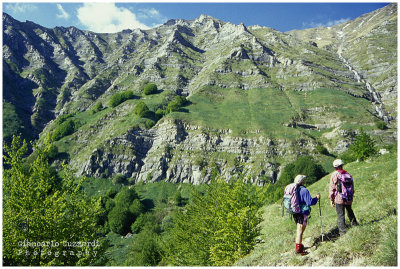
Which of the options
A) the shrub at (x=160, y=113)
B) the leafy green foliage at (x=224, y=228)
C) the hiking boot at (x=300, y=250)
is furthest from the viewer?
the shrub at (x=160, y=113)

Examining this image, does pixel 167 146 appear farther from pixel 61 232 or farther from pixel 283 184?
pixel 61 232

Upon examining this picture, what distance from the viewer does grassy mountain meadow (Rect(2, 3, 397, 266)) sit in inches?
548

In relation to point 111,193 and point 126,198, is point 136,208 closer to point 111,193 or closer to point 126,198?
point 126,198

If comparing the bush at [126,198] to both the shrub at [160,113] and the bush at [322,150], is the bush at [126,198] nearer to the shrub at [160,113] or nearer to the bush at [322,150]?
the shrub at [160,113]

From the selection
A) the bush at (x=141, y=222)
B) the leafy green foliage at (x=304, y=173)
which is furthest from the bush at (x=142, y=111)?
the leafy green foliage at (x=304, y=173)

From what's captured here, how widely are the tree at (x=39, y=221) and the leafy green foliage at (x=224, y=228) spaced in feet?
28.8

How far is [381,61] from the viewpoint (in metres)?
172

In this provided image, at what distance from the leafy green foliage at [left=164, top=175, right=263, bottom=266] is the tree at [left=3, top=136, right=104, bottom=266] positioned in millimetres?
8793

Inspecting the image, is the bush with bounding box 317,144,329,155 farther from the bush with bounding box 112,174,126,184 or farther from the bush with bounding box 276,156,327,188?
the bush with bounding box 112,174,126,184

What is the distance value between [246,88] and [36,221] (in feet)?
477

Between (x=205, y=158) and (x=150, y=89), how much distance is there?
7385 centimetres

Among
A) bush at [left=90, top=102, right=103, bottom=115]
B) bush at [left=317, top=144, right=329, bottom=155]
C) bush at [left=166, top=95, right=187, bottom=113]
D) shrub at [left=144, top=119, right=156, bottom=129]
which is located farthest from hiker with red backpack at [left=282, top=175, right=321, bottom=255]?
bush at [left=90, top=102, right=103, bottom=115]

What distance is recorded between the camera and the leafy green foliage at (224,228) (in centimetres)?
1564

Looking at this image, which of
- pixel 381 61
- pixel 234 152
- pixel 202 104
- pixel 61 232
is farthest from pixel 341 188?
pixel 381 61
